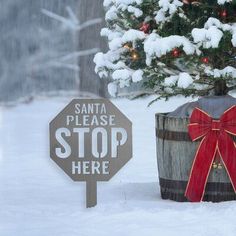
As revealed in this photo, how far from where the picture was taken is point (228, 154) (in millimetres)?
7906

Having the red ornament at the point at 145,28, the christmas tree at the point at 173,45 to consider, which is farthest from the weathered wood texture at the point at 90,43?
the red ornament at the point at 145,28

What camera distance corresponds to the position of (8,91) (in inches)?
898

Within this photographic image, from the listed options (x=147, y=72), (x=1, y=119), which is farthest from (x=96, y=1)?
(x=147, y=72)

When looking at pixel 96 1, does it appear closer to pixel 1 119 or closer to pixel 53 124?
pixel 1 119

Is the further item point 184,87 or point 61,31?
point 61,31

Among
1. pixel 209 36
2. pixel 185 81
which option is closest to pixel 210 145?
pixel 185 81

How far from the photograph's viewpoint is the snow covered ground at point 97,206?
6859mm

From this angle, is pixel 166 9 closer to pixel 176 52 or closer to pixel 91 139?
pixel 176 52

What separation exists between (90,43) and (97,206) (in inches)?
368

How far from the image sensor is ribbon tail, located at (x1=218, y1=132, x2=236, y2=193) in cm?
789

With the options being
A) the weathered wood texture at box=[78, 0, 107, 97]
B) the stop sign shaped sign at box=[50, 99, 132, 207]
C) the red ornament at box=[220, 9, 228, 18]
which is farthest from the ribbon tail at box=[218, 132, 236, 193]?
the weathered wood texture at box=[78, 0, 107, 97]

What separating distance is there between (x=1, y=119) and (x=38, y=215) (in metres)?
9.58

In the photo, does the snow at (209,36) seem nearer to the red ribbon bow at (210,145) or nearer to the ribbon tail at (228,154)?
the red ribbon bow at (210,145)

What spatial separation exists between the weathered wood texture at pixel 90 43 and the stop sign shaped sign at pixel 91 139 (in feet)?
29.0
